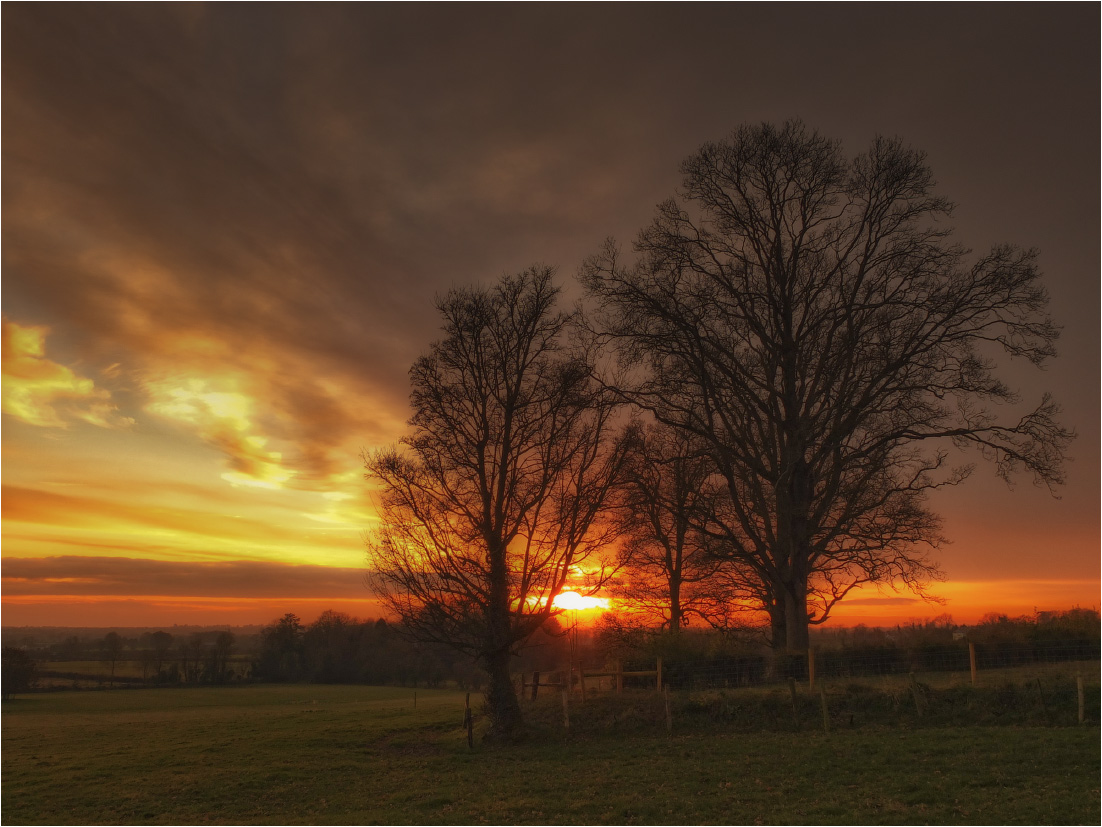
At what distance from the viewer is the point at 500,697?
2128 cm

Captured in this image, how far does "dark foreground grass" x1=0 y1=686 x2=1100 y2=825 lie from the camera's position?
12.3 meters

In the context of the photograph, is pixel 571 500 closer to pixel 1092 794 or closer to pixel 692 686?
pixel 692 686

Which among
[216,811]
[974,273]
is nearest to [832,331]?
[974,273]

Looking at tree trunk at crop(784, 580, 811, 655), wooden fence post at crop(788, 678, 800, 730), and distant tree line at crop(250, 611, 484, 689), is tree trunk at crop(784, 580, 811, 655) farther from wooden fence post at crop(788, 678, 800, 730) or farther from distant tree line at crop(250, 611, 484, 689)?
distant tree line at crop(250, 611, 484, 689)

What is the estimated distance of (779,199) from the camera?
888 inches

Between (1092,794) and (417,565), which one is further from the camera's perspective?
(417,565)

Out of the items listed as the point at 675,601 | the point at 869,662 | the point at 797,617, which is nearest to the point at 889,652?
the point at 869,662

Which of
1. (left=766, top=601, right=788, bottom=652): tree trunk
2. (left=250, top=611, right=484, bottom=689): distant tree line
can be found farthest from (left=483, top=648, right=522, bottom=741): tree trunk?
(left=250, top=611, right=484, bottom=689): distant tree line

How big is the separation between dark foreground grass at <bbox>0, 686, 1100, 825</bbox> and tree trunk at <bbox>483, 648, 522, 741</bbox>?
82 centimetres

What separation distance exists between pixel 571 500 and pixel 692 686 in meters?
7.42

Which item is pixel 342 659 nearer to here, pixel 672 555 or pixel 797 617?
pixel 672 555

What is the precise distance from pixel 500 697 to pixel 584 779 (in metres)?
6.14

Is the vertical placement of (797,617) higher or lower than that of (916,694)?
higher

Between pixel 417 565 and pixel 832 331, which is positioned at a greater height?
pixel 832 331
